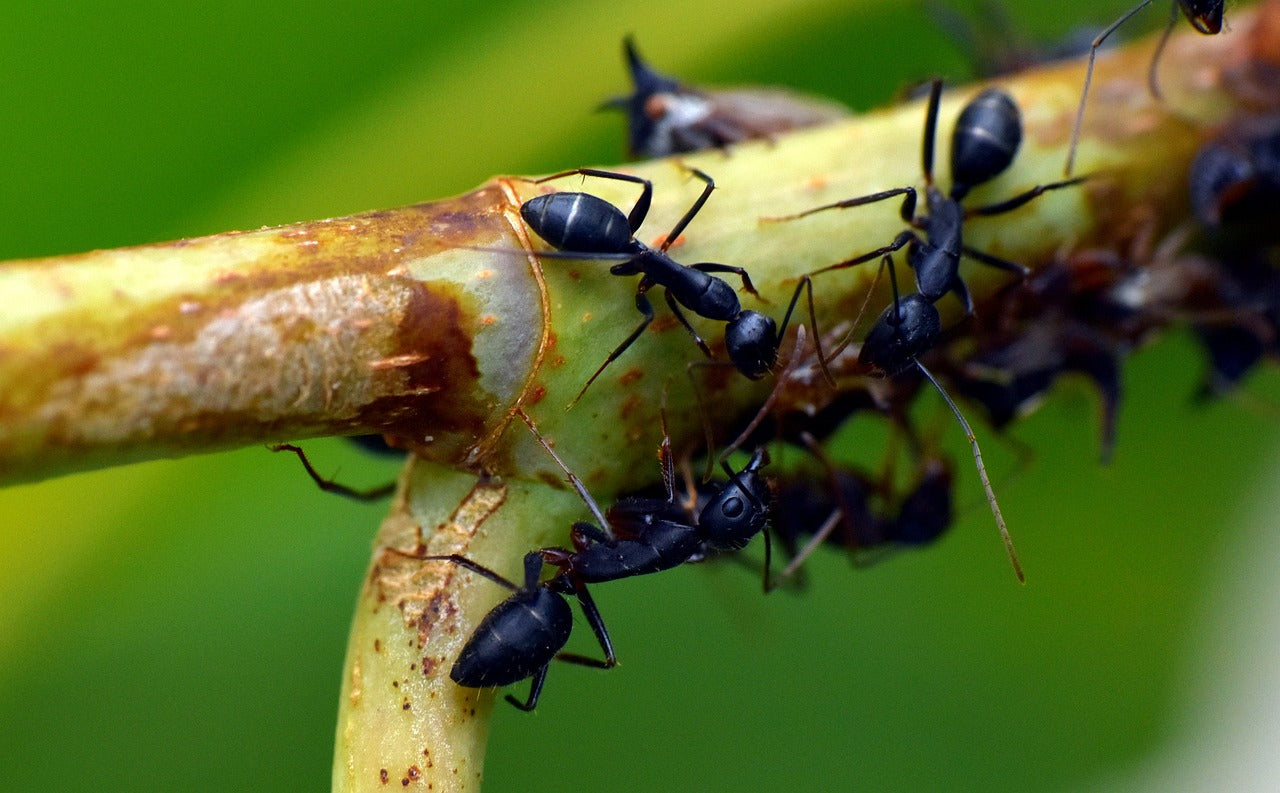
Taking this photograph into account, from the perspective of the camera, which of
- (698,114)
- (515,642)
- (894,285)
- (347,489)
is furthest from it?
(698,114)

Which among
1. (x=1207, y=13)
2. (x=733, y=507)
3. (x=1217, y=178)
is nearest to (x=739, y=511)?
(x=733, y=507)

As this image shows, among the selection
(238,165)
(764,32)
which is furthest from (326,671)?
(764,32)

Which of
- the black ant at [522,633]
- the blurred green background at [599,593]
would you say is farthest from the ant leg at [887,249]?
the blurred green background at [599,593]

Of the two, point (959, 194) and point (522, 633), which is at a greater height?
point (959, 194)

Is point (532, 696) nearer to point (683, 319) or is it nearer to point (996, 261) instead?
point (683, 319)

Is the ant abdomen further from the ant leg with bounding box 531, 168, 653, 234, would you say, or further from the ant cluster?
the ant leg with bounding box 531, 168, 653, 234

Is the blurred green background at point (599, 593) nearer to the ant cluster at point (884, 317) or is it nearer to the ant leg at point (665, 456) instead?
the ant cluster at point (884, 317)

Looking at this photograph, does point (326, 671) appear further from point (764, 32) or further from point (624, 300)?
point (764, 32)

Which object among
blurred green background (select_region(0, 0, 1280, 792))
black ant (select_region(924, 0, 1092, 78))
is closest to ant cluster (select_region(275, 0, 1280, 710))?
blurred green background (select_region(0, 0, 1280, 792))
